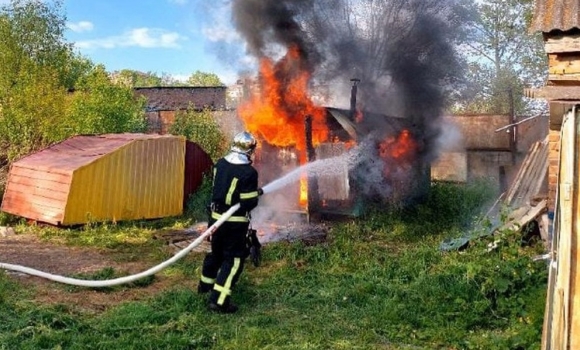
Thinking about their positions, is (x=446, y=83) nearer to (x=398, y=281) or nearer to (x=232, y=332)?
(x=398, y=281)

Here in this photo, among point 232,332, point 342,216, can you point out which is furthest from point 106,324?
point 342,216

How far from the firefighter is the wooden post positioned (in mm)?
4737

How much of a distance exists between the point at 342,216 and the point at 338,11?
740 cm

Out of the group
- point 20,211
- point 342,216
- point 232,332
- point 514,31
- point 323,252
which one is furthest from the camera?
point 514,31

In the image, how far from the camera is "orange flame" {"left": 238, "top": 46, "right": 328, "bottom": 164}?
12.0m

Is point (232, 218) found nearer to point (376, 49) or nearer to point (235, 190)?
point (235, 190)

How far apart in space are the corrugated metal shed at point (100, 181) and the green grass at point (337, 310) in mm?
4088

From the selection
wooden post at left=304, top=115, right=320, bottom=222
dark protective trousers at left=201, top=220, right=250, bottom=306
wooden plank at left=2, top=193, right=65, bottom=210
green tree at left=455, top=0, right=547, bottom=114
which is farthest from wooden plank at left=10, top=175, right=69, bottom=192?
green tree at left=455, top=0, right=547, bottom=114

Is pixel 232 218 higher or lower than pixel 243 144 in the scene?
lower

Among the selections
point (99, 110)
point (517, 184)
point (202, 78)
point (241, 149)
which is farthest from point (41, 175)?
point (202, 78)

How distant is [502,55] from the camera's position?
92.8 feet

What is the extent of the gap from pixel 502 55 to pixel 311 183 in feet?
67.6

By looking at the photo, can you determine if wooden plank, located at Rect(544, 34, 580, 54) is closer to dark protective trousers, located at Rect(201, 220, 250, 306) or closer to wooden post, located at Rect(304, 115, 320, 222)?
dark protective trousers, located at Rect(201, 220, 250, 306)

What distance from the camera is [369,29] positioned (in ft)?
64.2
